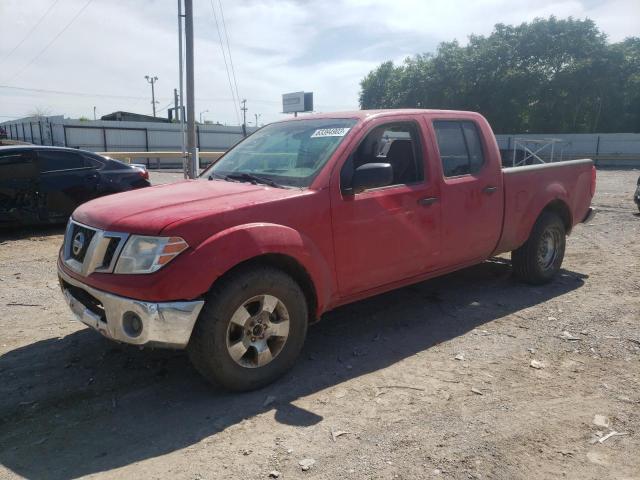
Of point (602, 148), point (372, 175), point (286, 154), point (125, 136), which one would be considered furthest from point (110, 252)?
point (602, 148)

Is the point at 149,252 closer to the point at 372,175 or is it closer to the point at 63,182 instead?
the point at 372,175

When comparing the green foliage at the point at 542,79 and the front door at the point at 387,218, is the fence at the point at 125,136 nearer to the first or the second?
the green foliage at the point at 542,79

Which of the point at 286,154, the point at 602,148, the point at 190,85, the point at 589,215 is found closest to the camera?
the point at 286,154

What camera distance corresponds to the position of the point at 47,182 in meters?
8.39

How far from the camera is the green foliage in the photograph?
41.3 meters

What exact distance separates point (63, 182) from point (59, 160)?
419 mm

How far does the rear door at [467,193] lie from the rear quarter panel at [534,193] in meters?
0.18

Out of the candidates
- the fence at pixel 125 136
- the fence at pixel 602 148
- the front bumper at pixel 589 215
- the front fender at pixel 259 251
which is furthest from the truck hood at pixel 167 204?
the fence at pixel 602 148

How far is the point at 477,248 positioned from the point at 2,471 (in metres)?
4.04

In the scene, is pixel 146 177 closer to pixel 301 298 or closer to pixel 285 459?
pixel 301 298

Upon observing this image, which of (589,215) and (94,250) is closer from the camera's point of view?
(94,250)

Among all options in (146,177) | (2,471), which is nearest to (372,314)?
(2,471)

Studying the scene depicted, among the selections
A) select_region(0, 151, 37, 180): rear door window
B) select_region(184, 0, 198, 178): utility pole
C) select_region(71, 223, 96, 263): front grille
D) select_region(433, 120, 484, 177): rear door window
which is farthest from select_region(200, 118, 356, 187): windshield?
select_region(184, 0, 198, 178): utility pole

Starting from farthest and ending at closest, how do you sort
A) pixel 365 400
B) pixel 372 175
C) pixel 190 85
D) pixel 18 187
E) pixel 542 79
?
pixel 542 79
pixel 190 85
pixel 18 187
pixel 372 175
pixel 365 400
